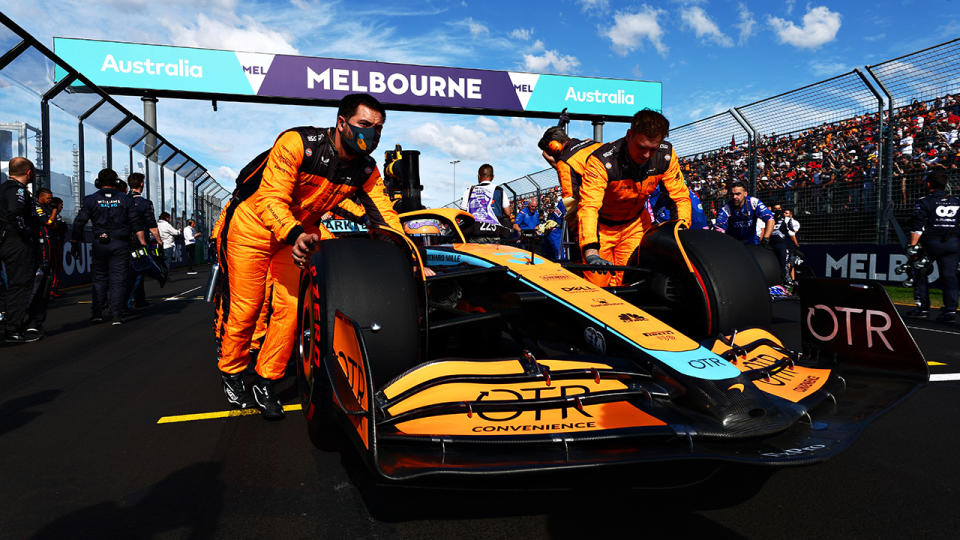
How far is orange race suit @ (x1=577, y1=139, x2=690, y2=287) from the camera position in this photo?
3447mm

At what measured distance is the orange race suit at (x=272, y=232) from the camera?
2725 millimetres

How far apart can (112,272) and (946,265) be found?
29.9 feet

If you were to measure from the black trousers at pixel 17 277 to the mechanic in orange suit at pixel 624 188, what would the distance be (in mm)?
5141

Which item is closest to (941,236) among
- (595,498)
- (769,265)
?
(769,265)

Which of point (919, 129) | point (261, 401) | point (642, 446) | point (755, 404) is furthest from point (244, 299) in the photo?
point (919, 129)

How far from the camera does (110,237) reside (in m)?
6.36

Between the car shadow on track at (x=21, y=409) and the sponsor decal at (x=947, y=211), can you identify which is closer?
the car shadow on track at (x=21, y=409)

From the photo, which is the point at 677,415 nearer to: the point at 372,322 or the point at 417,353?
the point at 417,353

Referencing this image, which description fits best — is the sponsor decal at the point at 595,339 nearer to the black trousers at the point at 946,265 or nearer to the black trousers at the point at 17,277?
the black trousers at the point at 17,277

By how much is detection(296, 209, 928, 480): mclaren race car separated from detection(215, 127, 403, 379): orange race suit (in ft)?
1.22

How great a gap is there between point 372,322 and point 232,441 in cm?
104

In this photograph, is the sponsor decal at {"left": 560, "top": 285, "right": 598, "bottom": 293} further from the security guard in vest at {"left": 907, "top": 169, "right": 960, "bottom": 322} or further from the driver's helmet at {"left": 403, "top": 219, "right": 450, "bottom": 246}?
the security guard in vest at {"left": 907, "top": 169, "right": 960, "bottom": 322}

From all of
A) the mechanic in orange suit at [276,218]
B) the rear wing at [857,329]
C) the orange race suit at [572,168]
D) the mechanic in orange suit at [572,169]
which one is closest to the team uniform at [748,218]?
the mechanic in orange suit at [572,169]

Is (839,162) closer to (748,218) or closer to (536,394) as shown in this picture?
(748,218)
